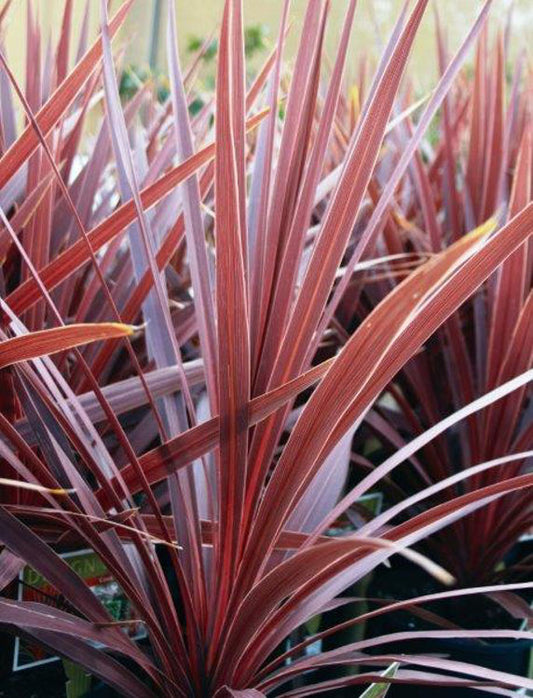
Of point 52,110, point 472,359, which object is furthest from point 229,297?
point 472,359

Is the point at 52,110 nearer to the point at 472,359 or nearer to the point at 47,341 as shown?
the point at 47,341

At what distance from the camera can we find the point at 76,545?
0.63 metres

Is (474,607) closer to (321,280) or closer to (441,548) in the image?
(441,548)

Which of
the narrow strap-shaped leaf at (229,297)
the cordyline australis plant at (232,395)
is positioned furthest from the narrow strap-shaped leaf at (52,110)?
the narrow strap-shaped leaf at (229,297)

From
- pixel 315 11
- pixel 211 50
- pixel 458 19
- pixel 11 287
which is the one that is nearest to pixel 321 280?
pixel 315 11

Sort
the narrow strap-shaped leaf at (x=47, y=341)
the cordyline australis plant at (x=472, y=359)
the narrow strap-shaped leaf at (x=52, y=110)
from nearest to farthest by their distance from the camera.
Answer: the narrow strap-shaped leaf at (x=47, y=341) < the narrow strap-shaped leaf at (x=52, y=110) < the cordyline australis plant at (x=472, y=359)

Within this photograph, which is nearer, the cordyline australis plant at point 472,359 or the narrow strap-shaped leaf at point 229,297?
the narrow strap-shaped leaf at point 229,297

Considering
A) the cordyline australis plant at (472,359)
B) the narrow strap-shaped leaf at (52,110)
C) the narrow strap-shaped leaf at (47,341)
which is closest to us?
the narrow strap-shaped leaf at (47,341)

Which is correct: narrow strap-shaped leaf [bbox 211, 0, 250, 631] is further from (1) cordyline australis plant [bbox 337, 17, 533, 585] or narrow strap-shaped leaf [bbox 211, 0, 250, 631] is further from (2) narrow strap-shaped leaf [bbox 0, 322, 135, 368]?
(1) cordyline australis plant [bbox 337, 17, 533, 585]

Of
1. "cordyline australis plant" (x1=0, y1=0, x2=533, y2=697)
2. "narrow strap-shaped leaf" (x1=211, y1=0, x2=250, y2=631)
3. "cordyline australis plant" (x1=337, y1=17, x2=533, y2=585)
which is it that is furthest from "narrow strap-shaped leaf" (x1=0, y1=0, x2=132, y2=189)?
"cordyline australis plant" (x1=337, y1=17, x2=533, y2=585)

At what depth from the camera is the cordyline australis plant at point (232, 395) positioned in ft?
1.51

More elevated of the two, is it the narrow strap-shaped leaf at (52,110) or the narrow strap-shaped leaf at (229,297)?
the narrow strap-shaped leaf at (52,110)

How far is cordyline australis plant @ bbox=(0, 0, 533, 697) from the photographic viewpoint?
18.1 inches

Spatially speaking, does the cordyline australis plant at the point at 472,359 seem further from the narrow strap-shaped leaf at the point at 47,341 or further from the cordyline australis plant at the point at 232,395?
the narrow strap-shaped leaf at the point at 47,341
